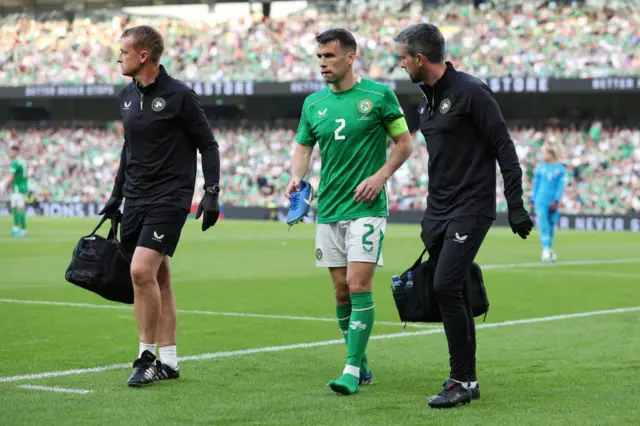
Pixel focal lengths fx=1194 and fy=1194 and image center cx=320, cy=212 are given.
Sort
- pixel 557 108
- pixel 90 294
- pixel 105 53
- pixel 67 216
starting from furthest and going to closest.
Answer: pixel 105 53, pixel 67 216, pixel 557 108, pixel 90 294

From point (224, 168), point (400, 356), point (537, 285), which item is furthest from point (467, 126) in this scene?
point (224, 168)

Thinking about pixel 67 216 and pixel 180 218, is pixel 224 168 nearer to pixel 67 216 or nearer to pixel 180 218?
pixel 67 216

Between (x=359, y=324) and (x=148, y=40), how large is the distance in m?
2.34

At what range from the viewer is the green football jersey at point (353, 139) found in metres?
7.71

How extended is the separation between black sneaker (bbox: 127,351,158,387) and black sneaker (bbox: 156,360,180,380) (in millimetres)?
63

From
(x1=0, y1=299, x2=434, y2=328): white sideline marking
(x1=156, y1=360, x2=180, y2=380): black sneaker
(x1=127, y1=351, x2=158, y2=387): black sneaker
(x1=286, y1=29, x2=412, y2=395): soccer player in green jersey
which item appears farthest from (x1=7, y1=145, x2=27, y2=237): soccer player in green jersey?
(x1=286, y1=29, x2=412, y2=395): soccer player in green jersey

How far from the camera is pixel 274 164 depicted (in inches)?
1843

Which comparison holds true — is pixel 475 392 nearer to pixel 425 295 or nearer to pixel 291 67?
pixel 425 295

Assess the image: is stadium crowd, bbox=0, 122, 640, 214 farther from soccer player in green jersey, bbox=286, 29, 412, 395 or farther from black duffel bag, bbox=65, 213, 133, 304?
black duffel bag, bbox=65, 213, 133, 304

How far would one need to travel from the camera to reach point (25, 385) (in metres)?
7.73

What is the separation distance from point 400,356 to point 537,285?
7.75m

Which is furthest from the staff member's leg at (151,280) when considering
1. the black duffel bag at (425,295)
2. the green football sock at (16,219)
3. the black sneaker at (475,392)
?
the green football sock at (16,219)

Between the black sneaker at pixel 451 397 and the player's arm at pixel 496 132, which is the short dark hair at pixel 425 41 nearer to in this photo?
the player's arm at pixel 496 132

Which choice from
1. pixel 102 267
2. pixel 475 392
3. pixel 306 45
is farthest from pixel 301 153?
pixel 306 45
